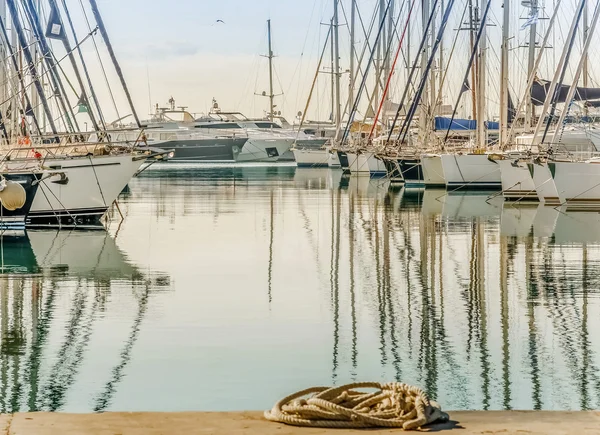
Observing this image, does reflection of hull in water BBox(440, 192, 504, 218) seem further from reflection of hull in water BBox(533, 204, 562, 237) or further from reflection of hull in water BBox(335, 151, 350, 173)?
reflection of hull in water BBox(335, 151, 350, 173)

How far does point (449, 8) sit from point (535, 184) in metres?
10.9

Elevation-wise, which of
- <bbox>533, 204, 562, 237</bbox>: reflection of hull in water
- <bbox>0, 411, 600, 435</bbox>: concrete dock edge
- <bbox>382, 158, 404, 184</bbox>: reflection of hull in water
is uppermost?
<bbox>0, 411, 600, 435</bbox>: concrete dock edge

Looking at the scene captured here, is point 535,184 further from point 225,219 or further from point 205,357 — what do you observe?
point 205,357

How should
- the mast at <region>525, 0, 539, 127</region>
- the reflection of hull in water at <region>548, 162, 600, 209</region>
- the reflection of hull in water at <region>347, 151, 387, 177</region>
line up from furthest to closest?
the reflection of hull in water at <region>347, 151, 387, 177</region> < the mast at <region>525, 0, 539, 127</region> < the reflection of hull in water at <region>548, 162, 600, 209</region>

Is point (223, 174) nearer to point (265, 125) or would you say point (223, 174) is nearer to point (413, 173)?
point (413, 173)

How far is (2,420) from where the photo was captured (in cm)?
930

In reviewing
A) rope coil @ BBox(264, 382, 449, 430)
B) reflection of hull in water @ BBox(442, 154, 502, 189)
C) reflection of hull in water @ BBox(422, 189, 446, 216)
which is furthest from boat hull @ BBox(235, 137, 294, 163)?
rope coil @ BBox(264, 382, 449, 430)

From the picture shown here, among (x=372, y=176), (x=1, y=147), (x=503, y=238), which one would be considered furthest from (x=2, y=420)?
(x=372, y=176)

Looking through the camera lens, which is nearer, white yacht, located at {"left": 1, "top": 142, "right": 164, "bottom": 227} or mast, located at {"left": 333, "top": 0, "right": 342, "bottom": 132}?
Answer: white yacht, located at {"left": 1, "top": 142, "right": 164, "bottom": 227}

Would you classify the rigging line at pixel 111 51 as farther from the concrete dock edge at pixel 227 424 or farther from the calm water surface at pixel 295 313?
the concrete dock edge at pixel 227 424

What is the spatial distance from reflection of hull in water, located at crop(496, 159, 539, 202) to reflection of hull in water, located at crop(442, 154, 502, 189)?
7.63 meters

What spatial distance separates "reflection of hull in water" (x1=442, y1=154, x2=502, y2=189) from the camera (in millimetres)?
52344

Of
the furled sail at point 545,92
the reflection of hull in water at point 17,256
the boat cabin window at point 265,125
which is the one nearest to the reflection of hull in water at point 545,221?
the reflection of hull in water at point 17,256

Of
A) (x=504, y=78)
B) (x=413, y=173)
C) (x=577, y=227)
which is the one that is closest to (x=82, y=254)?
(x=577, y=227)
